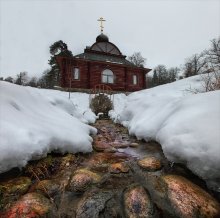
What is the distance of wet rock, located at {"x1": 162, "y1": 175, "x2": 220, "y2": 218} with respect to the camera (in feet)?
6.65

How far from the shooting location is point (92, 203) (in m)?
2.31

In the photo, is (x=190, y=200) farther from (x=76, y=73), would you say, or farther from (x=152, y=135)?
(x=76, y=73)

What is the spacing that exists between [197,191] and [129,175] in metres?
0.95

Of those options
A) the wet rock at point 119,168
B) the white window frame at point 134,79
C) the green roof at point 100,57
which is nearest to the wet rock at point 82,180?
the wet rock at point 119,168

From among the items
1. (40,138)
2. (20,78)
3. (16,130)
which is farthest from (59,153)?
(20,78)

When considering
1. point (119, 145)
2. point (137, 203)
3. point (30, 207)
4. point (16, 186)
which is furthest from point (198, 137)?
point (16, 186)

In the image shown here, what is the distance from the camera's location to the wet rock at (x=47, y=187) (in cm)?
249

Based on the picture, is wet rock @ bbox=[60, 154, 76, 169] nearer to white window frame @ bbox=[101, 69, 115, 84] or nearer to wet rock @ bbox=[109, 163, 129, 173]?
wet rock @ bbox=[109, 163, 129, 173]

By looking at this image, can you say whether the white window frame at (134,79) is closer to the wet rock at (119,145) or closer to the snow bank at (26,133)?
the wet rock at (119,145)

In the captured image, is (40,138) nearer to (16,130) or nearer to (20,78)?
(16,130)

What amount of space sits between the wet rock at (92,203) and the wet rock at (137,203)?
0.78 feet

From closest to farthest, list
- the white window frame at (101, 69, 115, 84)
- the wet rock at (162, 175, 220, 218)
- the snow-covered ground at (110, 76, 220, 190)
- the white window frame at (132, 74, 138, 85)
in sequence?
the wet rock at (162, 175, 220, 218) < the snow-covered ground at (110, 76, 220, 190) < the white window frame at (101, 69, 115, 84) < the white window frame at (132, 74, 138, 85)

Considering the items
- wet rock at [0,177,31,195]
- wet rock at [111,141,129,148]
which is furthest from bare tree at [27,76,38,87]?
wet rock at [0,177,31,195]

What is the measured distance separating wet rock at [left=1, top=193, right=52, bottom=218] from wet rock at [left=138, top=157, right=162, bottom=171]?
1.45 m
